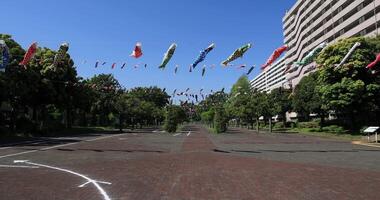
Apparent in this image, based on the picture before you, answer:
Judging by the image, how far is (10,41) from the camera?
45.1 m

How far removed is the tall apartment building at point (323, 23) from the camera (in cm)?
7512

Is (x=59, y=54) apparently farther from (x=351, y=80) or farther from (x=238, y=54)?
(x=351, y=80)

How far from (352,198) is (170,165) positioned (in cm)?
861

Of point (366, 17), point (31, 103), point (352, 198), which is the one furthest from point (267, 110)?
point (352, 198)

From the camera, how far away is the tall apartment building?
75.1 m

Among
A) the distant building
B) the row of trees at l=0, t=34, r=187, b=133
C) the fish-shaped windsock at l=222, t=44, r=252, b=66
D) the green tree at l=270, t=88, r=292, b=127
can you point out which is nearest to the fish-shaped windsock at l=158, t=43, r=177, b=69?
the fish-shaped windsock at l=222, t=44, r=252, b=66

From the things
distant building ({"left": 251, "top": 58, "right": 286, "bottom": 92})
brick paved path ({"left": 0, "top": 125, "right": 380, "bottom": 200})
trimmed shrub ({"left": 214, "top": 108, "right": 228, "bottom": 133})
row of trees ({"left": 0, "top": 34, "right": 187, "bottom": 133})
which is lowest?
brick paved path ({"left": 0, "top": 125, "right": 380, "bottom": 200})

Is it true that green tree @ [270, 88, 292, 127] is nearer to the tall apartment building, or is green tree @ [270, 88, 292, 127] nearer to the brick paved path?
the tall apartment building

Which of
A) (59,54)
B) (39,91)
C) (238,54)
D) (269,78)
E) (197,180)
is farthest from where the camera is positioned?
(269,78)

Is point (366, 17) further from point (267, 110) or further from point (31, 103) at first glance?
point (31, 103)

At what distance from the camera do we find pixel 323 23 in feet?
317

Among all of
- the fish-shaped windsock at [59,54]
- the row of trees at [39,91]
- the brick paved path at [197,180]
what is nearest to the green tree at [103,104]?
the row of trees at [39,91]

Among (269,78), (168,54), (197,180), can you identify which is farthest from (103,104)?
(269,78)

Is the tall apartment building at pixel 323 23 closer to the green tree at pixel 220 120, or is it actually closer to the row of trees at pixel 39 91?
the green tree at pixel 220 120
